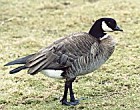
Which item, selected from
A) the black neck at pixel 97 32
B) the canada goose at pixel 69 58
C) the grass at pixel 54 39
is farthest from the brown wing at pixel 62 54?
the grass at pixel 54 39

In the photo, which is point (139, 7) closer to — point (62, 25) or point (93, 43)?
point (62, 25)

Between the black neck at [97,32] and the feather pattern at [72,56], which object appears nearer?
the feather pattern at [72,56]

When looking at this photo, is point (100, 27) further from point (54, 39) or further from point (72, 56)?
point (54, 39)

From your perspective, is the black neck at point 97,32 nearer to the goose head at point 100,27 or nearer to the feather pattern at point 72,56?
the goose head at point 100,27

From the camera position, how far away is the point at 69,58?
541cm

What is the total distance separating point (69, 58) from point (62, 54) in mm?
113

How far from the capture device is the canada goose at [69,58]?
538 cm

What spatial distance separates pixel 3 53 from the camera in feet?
28.4

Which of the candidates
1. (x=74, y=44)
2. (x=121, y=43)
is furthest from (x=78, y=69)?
(x=121, y=43)

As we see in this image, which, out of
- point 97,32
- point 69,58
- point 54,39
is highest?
point 97,32

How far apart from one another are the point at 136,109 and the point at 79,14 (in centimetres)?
696

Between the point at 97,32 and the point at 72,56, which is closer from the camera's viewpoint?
the point at 72,56

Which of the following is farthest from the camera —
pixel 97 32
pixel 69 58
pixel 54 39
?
pixel 54 39

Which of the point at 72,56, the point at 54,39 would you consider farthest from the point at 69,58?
the point at 54,39
